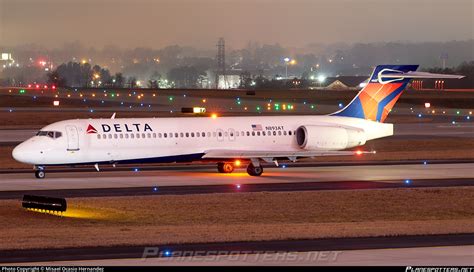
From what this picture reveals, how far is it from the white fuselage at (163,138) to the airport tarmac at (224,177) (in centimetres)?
114

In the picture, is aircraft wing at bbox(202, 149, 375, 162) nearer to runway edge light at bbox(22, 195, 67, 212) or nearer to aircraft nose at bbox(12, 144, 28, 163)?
aircraft nose at bbox(12, 144, 28, 163)

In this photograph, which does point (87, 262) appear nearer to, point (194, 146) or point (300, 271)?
point (300, 271)

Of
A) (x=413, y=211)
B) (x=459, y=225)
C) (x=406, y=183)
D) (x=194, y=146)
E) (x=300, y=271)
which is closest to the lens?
(x=300, y=271)

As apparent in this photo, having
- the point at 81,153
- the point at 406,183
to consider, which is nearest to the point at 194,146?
the point at 81,153

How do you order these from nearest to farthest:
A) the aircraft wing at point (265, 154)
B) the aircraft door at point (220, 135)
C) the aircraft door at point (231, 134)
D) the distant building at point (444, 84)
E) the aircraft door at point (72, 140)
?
1. the aircraft door at point (72, 140)
2. the aircraft wing at point (265, 154)
3. the aircraft door at point (220, 135)
4. the aircraft door at point (231, 134)
5. the distant building at point (444, 84)

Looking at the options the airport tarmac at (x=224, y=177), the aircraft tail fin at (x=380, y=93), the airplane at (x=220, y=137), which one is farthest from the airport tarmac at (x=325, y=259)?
the aircraft tail fin at (x=380, y=93)

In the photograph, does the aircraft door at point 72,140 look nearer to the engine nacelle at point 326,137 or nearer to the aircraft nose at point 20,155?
the aircraft nose at point 20,155

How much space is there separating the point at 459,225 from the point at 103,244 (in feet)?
41.5

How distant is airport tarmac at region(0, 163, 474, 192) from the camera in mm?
45781

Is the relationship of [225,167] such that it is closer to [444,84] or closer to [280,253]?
[280,253]

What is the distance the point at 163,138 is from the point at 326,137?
8.66 m

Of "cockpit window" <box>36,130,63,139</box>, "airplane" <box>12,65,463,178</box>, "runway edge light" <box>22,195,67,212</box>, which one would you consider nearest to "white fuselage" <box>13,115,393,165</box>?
"airplane" <box>12,65,463,178</box>

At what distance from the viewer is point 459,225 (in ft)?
112

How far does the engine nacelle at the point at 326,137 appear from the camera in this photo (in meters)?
51.3
